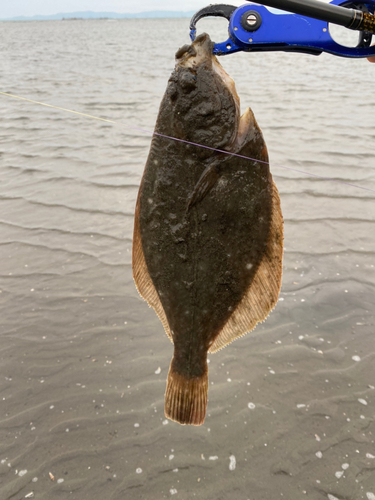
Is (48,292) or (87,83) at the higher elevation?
(87,83)

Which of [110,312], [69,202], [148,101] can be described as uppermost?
[148,101]

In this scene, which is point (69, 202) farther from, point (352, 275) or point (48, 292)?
point (352, 275)

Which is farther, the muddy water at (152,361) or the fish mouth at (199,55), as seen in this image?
the muddy water at (152,361)

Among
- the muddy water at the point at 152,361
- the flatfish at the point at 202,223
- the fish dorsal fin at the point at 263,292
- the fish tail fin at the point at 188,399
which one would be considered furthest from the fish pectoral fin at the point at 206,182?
the muddy water at the point at 152,361

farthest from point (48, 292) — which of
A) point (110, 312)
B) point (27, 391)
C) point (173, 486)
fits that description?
point (173, 486)

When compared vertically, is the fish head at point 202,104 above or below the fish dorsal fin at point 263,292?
above

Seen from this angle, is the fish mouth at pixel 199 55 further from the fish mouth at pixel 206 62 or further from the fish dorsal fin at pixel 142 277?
the fish dorsal fin at pixel 142 277

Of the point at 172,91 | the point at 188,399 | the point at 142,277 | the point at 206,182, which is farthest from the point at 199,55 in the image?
the point at 188,399

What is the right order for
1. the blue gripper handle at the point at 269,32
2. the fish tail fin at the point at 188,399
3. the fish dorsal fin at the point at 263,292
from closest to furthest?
the blue gripper handle at the point at 269,32 → the fish dorsal fin at the point at 263,292 → the fish tail fin at the point at 188,399
